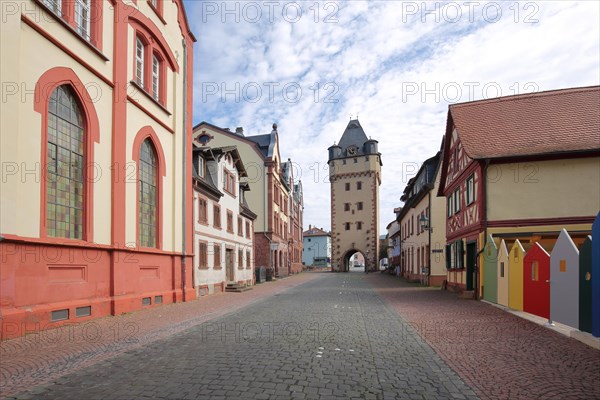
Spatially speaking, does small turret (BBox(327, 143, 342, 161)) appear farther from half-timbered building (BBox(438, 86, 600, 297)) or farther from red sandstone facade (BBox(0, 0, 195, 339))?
red sandstone facade (BBox(0, 0, 195, 339))

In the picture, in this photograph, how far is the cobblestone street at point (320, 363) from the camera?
5309 mm

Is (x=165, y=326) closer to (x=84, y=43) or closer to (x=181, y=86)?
(x=84, y=43)

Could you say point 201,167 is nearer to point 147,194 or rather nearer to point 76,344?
point 147,194

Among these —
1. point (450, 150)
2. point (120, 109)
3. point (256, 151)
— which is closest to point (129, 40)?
point (120, 109)

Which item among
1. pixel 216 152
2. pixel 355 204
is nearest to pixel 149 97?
pixel 216 152

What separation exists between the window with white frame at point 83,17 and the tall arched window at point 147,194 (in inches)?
173

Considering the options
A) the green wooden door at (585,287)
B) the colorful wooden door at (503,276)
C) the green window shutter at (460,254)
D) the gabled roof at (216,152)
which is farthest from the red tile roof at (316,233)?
the green wooden door at (585,287)

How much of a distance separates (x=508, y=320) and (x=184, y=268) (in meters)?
12.2

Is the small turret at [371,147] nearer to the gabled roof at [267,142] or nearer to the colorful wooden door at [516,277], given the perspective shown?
the gabled roof at [267,142]

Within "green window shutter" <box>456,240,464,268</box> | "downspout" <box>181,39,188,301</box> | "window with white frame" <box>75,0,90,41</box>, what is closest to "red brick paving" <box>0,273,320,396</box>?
"downspout" <box>181,39,188,301</box>

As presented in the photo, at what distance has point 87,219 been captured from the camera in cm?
1198

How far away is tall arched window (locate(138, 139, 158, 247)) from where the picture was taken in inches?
612

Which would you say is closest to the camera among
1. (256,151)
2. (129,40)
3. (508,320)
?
(508,320)

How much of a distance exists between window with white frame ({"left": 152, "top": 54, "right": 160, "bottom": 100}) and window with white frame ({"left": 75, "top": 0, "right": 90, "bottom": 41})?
438cm
